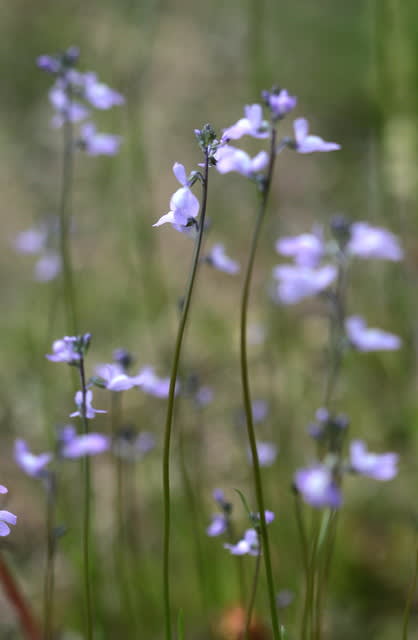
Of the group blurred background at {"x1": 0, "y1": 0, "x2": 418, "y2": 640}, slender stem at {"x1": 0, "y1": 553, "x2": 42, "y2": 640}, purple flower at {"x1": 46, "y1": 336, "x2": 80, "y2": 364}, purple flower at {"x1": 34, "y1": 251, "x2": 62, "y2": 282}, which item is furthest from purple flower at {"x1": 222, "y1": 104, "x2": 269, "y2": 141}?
purple flower at {"x1": 34, "y1": 251, "x2": 62, "y2": 282}

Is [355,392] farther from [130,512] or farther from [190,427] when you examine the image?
[130,512]

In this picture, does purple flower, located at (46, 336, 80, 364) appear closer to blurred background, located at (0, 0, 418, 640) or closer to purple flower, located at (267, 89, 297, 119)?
purple flower, located at (267, 89, 297, 119)

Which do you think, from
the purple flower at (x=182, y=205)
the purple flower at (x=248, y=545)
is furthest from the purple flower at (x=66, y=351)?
the purple flower at (x=248, y=545)

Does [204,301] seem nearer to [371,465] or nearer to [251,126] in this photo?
[371,465]

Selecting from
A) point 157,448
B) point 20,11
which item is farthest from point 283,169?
point 20,11

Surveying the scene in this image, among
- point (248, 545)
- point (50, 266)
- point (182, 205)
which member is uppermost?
point (50, 266)

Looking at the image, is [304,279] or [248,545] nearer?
[248,545]

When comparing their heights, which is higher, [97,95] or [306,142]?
[97,95]

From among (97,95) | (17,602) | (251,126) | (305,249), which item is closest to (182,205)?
(251,126)
